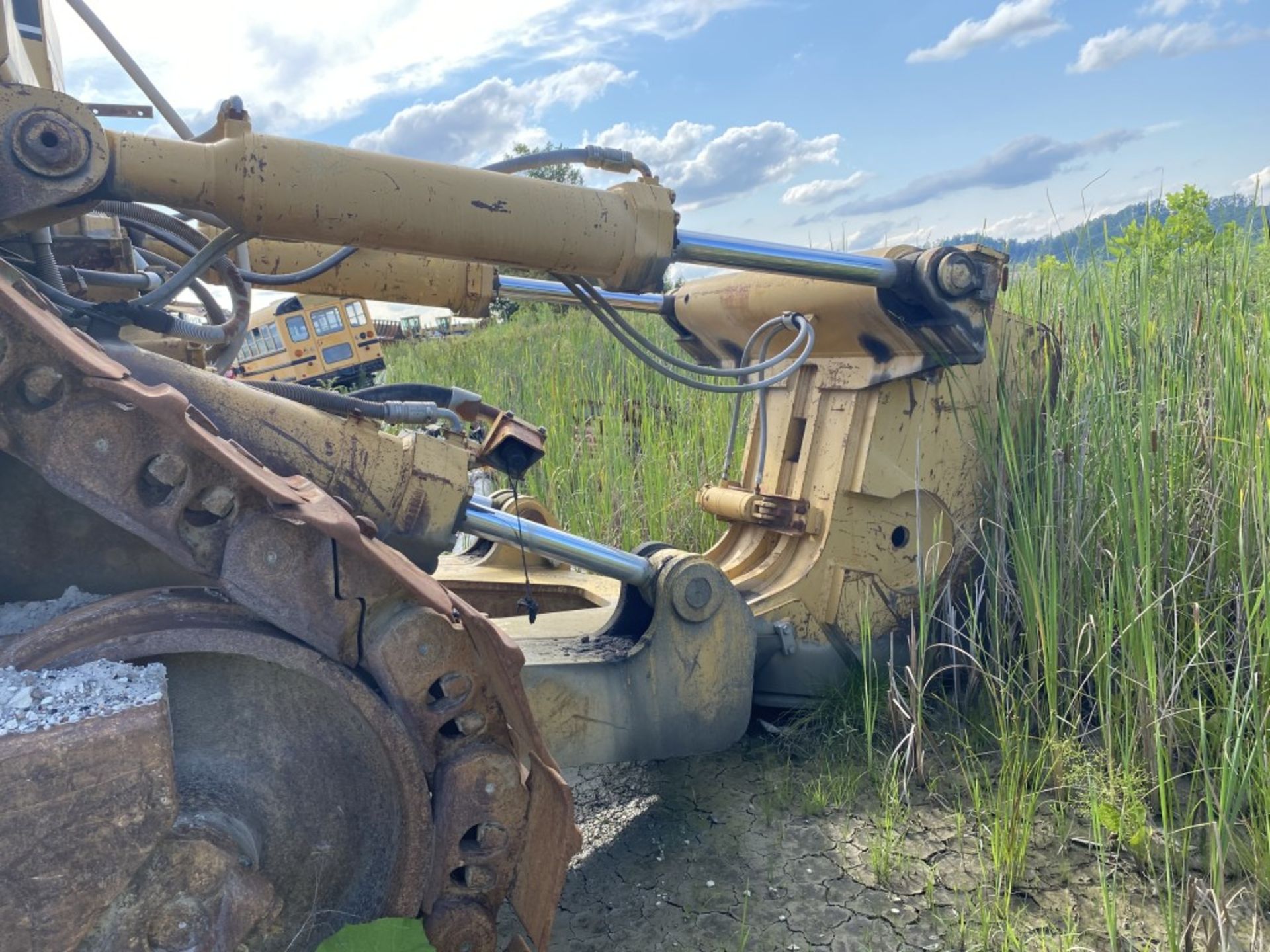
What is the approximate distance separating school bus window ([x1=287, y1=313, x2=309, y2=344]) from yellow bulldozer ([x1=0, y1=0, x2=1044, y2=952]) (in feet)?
53.8

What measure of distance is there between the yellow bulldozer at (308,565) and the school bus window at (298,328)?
16.4 m

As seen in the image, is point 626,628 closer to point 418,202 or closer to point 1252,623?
point 418,202

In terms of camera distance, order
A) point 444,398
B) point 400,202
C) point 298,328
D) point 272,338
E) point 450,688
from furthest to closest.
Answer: point 272,338 → point 298,328 → point 444,398 → point 400,202 → point 450,688

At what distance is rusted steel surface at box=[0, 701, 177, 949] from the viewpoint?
3.91ft

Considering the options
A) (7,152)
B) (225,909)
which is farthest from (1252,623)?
(7,152)

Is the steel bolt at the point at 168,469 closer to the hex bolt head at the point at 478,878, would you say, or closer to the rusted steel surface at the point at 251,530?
the rusted steel surface at the point at 251,530

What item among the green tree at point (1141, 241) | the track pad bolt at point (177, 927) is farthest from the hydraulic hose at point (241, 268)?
the green tree at point (1141, 241)

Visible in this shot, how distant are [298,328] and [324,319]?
1.66 ft

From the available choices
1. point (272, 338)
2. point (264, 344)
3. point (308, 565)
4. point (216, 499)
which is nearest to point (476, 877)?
point (308, 565)

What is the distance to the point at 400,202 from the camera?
177cm

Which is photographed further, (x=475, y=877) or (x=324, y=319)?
(x=324, y=319)

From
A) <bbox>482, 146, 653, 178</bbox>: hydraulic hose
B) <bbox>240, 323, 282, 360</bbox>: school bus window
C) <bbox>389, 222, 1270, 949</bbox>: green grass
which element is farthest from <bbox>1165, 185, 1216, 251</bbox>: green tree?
<bbox>240, 323, 282, 360</bbox>: school bus window

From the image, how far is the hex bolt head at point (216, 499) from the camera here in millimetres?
1363

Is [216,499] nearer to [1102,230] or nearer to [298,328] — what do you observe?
[1102,230]
